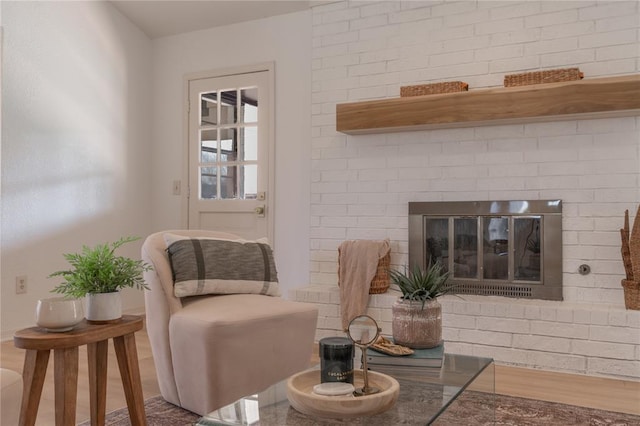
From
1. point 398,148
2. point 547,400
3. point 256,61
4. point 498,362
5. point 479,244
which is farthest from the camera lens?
point 256,61

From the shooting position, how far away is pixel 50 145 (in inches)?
161

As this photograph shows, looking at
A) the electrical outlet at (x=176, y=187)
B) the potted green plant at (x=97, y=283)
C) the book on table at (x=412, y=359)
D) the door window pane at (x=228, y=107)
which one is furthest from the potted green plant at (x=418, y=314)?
the electrical outlet at (x=176, y=187)

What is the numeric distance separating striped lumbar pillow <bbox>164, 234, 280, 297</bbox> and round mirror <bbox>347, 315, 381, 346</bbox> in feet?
3.61

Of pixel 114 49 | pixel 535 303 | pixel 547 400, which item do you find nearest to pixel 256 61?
pixel 114 49

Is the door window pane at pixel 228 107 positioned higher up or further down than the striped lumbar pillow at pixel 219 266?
higher up

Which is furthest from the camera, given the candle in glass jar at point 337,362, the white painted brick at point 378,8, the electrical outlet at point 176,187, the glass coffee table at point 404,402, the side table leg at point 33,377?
the electrical outlet at point 176,187

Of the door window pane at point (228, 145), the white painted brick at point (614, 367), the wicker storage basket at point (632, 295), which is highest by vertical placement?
the door window pane at point (228, 145)

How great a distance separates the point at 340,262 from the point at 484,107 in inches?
52.3

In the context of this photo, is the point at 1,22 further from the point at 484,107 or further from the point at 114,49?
the point at 484,107

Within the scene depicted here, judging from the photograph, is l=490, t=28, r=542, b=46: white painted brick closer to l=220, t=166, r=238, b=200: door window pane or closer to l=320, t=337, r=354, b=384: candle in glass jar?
l=220, t=166, r=238, b=200: door window pane

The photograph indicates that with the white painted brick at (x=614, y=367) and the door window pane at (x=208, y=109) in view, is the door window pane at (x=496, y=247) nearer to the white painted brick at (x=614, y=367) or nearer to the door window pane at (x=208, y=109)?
the white painted brick at (x=614, y=367)

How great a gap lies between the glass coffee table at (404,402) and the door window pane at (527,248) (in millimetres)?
1727

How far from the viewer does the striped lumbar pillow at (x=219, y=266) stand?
8.24 feet

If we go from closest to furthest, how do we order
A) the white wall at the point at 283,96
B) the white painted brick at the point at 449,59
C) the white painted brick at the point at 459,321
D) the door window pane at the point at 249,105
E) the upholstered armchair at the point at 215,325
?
the upholstered armchair at the point at 215,325 < the white painted brick at the point at 459,321 < the white painted brick at the point at 449,59 < the white wall at the point at 283,96 < the door window pane at the point at 249,105
